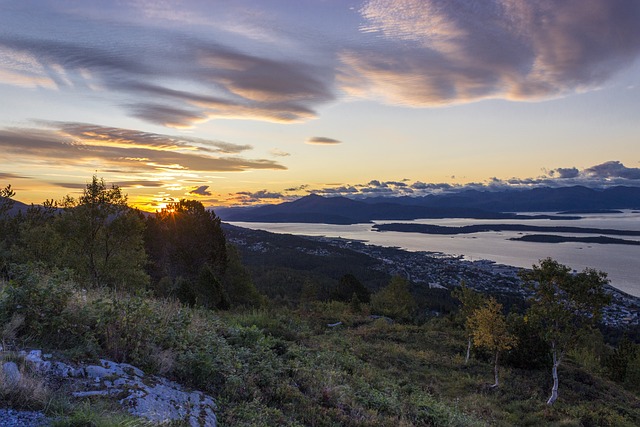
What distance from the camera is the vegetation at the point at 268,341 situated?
19.4ft

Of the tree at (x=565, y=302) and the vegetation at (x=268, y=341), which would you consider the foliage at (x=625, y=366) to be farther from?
the tree at (x=565, y=302)

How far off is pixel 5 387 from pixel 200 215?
122ft

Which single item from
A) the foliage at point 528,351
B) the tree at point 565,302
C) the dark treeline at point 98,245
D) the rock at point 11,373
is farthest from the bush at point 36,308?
the foliage at point 528,351

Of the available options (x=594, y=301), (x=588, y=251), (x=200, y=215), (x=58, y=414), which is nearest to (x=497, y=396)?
(x=594, y=301)

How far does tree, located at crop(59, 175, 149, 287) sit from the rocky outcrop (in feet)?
65.7

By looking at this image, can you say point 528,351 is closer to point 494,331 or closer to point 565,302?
point 494,331

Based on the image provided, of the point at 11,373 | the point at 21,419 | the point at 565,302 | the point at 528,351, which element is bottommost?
the point at 528,351

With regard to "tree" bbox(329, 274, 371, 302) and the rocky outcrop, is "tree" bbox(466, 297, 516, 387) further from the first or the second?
"tree" bbox(329, 274, 371, 302)

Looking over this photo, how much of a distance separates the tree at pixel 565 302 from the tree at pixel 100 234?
23813 mm

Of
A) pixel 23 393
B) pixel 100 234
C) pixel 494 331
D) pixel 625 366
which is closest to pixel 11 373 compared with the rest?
pixel 23 393

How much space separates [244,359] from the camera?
26.0ft

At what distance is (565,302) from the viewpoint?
55.5 feet

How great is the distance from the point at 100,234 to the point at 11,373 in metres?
22.2

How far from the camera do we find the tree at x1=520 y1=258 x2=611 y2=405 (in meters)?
16.1
